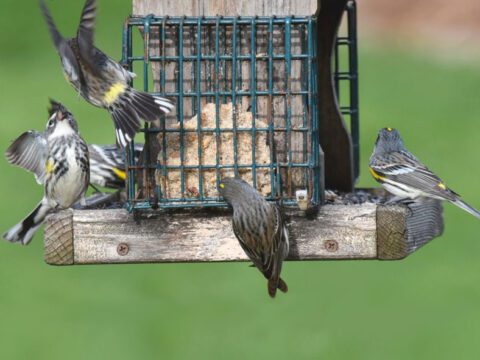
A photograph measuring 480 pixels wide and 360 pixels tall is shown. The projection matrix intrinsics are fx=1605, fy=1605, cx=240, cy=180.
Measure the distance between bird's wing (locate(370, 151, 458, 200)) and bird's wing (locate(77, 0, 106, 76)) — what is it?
2.00 meters

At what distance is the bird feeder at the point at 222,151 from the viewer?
8.77 metres

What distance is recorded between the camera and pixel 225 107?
8938mm

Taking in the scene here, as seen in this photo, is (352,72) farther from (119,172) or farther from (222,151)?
(222,151)

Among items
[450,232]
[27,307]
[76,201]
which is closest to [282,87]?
[76,201]

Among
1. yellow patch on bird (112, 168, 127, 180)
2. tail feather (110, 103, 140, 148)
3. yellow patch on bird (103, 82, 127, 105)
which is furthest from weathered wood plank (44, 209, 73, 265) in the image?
yellow patch on bird (112, 168, 127, 180)

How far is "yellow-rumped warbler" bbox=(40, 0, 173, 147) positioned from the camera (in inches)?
343

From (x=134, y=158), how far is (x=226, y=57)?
0.77 m

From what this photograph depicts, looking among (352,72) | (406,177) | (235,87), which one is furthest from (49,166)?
(352,72)

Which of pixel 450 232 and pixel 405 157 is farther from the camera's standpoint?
pixel 450 232

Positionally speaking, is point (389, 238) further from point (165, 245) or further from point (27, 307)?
point (27, 307)

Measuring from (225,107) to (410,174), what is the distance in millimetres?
1520

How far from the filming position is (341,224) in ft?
28.8

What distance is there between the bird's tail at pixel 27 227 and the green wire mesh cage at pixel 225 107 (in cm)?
151

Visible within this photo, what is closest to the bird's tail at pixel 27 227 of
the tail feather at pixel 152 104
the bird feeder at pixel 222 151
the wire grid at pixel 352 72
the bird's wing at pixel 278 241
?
the bird feeder at pixel 222 151
